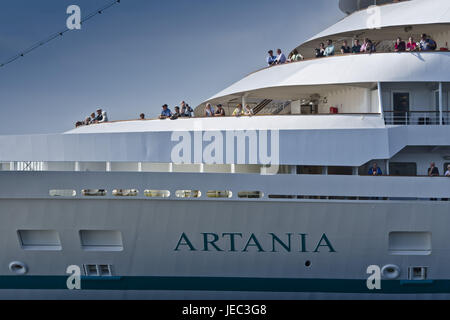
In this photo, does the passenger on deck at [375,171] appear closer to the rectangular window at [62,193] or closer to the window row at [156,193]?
the window row at [156,193]

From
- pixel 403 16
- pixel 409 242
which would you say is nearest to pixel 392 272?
pixel 409 242

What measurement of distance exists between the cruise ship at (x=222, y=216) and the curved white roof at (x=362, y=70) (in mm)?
1535

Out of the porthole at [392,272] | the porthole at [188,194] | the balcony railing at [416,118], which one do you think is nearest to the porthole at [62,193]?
the porthole at [188,194]

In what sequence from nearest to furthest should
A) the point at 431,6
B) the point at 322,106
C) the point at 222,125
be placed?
the point at 222,125 < the point at 431,6 < the point at 322,106

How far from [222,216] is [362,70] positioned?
5.35 meters

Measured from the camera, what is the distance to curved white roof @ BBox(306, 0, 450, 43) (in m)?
15.8

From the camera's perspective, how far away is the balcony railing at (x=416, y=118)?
48.3ft

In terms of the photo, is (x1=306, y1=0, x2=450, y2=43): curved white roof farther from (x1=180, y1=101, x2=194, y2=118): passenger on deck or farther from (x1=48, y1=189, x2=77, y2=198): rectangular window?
(x1=48, y1=189, x2=77, y2=198): rectangular window

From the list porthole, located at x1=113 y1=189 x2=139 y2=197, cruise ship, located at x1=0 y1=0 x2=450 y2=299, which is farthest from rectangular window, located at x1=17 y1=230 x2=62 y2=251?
porthole, located at x1=113 y1=189 x2=139 y2=197

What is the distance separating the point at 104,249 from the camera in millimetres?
12805

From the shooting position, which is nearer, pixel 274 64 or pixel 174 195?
pixel 174 195

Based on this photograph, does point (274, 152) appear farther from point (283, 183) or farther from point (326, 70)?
point (326, 70)
